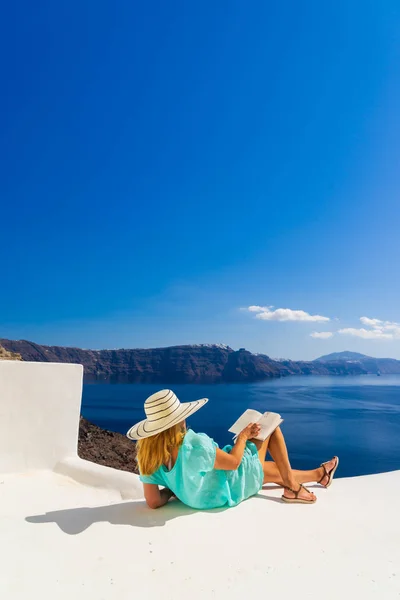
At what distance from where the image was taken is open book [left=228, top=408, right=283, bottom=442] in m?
2.36

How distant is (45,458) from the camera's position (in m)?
3.60

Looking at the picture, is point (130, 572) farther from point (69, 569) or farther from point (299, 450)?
point (299, 450)

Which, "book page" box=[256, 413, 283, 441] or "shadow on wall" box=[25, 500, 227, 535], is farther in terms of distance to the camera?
"book page" box=[256, 413, 283, 441]

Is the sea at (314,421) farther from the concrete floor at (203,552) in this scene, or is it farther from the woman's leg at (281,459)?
the concrete floor at (203,552)

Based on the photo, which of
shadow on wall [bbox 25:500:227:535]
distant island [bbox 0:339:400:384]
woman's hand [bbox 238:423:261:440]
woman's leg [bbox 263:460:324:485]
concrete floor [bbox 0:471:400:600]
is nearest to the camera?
concrete floor [bbox 0:471:400:600]

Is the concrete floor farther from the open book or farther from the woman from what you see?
the open book

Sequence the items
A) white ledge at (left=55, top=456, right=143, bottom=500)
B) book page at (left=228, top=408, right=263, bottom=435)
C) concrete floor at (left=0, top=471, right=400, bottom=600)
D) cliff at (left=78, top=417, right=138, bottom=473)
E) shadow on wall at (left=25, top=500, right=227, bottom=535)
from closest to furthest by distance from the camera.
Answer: concrete floor at (left=0, top=471, right=400, bottom=600)
shadow on wall at (left=25, top=500, right=227, bottom=535)
book page at (left=228, top=408, right=263, bottom=435)
white ledge at (left=55, top=456, right=143, bottom=500)
cliff at (left=78, top=417, right=138, bottom=473)

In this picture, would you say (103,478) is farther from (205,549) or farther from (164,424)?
(205,549)

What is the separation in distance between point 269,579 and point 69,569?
78 centimetres

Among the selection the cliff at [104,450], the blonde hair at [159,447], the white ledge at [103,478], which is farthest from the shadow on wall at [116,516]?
the cliff at [104,450]

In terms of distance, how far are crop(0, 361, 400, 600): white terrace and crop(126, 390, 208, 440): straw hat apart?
44 centimetres

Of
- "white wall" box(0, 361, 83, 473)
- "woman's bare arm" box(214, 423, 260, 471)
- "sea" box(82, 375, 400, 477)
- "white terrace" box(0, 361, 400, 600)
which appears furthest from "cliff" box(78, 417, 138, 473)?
"sea" box(82, 375, 400, 477)

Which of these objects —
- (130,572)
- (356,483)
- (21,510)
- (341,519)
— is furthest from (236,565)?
(356,483)

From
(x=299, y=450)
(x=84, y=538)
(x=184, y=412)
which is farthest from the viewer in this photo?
(x=299, y=450)
